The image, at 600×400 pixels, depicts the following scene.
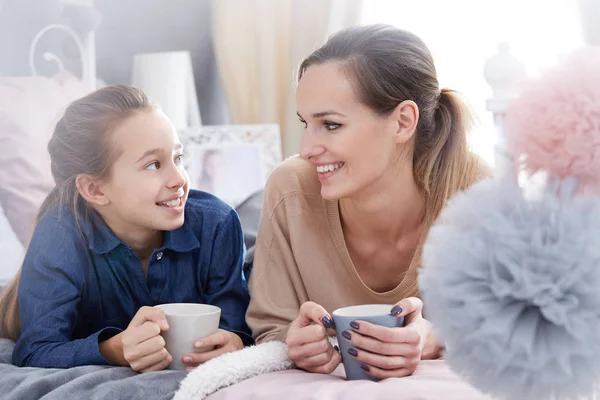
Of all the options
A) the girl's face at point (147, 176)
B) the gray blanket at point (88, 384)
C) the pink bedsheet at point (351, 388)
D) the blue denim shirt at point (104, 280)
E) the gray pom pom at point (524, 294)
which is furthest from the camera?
the girl's face at point (147, 176)

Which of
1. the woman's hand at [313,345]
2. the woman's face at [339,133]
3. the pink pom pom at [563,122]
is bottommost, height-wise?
the woman's hand at [313,345]

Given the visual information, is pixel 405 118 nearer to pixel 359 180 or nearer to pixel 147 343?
pixel 359 180

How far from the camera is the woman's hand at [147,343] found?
1.13m

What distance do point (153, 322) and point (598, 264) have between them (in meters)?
0.73

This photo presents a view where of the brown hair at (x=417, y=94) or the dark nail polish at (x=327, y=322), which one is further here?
the brown hair at (x=417, y=94)

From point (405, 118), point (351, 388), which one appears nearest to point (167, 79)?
point (405, 118)

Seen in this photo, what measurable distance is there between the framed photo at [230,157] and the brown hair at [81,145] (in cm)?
158

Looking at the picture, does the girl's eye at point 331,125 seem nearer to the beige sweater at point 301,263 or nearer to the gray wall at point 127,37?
the beige sweater at point 301,263

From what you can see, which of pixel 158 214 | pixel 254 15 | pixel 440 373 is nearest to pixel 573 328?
pixel 440 373

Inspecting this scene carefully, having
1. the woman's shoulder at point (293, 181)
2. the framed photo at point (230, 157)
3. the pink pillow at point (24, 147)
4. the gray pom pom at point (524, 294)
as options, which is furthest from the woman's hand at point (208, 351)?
the framed photo at point (230, 157)

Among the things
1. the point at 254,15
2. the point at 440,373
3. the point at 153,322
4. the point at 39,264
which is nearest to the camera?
the point at 440,373

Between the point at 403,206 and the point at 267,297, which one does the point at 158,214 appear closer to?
the point at 267,297

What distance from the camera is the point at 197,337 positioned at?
3.84 ft

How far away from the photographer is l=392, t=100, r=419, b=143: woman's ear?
4.43 feet
